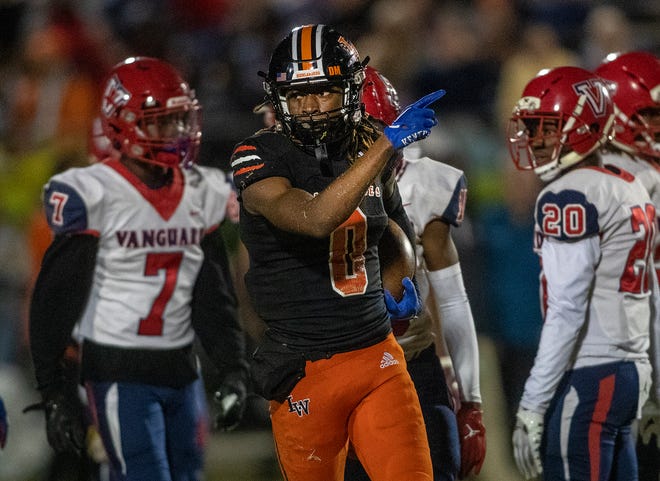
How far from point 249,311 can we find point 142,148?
2.00m

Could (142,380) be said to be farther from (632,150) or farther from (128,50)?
(128,50)

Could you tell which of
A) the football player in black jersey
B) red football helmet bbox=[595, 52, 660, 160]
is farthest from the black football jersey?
red football helmet bbox=[595, 52, 660, 160]

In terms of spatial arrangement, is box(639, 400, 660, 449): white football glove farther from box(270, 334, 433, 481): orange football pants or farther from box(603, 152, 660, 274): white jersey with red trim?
box(270, 334, 433, 481): orange football pants

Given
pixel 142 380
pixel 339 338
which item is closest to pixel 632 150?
pixel 339 338

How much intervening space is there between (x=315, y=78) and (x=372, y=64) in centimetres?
370

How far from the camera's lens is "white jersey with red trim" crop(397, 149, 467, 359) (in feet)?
13.5

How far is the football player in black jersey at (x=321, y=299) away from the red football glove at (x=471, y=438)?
2.37ft

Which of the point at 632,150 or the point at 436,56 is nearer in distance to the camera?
the point at 632,150

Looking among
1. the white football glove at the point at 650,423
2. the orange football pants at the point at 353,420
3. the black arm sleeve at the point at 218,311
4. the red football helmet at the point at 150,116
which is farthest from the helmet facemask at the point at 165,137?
the white football glove at the point at 650,423

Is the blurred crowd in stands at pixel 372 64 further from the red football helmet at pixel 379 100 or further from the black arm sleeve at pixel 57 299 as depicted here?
the red football helmet at pixel 379 100

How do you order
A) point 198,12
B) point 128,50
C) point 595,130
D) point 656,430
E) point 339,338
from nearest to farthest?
point 339,338 → point 595,130 → point 656,430 → point 128,50 → point 198,12

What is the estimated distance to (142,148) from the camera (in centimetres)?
443

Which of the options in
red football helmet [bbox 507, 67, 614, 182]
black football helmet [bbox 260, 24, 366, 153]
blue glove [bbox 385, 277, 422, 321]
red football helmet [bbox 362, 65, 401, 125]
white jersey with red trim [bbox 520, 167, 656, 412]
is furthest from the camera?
red football helmet [bbox 507, 67, 614, 182]

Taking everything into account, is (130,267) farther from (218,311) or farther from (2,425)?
(2,425)
